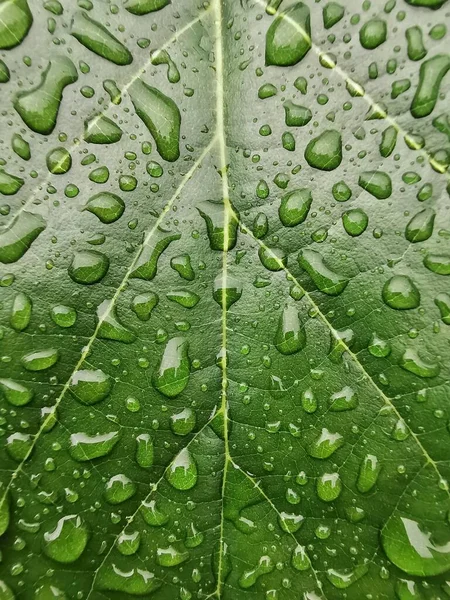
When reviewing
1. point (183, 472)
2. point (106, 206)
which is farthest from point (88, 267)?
point (183, 472)

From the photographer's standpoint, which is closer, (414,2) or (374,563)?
(414,2)

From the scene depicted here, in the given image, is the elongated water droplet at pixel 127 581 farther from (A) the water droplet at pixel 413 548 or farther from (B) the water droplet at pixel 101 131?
(B) the water droplet at pixel 101 131

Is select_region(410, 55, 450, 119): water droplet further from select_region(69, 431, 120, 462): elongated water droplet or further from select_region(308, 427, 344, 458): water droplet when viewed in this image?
select_region(69, 431, 120, 462): elongated water droplet

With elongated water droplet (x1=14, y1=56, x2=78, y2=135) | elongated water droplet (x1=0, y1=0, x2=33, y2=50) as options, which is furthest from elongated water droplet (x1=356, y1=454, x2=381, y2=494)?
elongated water droplet (x1=0, y1=0, x2=33, y2=50)

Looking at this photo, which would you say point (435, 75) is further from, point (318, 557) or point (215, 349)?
point (318, 557)

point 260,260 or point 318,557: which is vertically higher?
point 260,260

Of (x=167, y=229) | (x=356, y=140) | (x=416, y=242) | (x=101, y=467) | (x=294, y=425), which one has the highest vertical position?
(x=356, y=140)

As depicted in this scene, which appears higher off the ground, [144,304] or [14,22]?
[14,22]

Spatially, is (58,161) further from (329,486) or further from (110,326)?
(329,486)

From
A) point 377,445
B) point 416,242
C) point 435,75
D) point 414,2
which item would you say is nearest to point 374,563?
point 377,445
